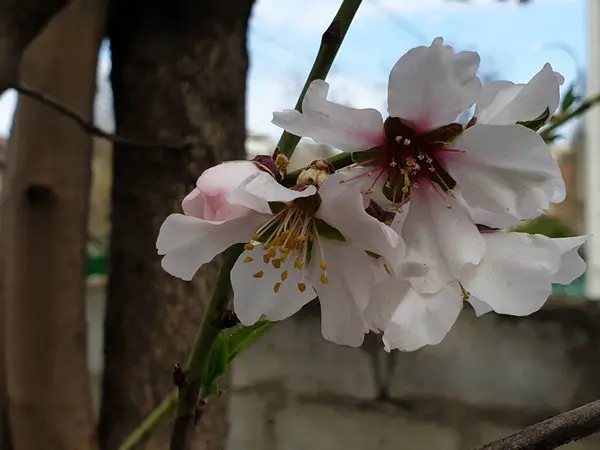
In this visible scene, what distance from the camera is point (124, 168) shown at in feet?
2.23

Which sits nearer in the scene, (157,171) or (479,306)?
(479,306)

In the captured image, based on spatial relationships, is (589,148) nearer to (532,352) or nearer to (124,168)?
(532,352)

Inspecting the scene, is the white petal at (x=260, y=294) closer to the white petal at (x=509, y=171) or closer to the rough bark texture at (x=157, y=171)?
the white petal at (x=509, y=171)

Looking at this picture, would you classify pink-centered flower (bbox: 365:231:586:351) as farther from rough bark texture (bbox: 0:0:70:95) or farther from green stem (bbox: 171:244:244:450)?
rough bark texture (bbox: 0:0:70:95)

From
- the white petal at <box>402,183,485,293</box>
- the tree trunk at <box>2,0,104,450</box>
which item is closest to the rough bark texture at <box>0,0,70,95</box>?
the tree trunk at <box>2,0,104,450</box>

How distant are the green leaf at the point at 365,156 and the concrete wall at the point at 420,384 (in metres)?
0.71

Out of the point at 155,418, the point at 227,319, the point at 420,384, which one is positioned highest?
the point at 227,319

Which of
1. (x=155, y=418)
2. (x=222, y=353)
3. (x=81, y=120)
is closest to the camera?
(x=222, y=353)

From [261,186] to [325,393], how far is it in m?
0.83

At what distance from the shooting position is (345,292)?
0.27 meters

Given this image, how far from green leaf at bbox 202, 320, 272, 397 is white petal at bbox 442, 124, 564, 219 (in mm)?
130

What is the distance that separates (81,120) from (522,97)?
0.44m

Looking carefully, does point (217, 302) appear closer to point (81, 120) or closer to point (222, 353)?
point (222, 353)

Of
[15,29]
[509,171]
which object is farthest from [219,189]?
[15,29]
